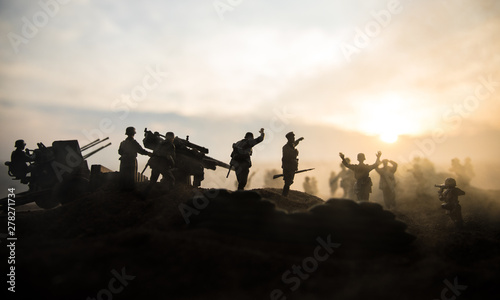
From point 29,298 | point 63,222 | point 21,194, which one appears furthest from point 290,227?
point 21,194

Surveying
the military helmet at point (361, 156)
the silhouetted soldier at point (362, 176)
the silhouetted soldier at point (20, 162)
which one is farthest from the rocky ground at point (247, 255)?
the silhouetted soldier at point (20, 162)

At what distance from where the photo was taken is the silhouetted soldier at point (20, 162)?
11875 millimetres

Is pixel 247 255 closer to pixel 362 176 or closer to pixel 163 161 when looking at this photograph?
pixel 163 161

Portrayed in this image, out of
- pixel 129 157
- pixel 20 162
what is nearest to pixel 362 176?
pixel 129 157

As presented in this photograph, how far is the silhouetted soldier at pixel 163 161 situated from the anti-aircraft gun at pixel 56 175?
324 centimetres

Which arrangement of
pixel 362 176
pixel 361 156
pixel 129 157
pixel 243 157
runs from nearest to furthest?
pixel 129 157 → pixel 243 157 → pixel 362 176 → pixel 361 156

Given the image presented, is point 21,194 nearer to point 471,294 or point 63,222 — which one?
point 63,222

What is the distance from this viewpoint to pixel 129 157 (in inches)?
376

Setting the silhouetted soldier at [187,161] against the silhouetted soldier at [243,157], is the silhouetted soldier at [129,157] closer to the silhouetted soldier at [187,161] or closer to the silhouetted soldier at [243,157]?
the silhouetted soldier at [187,161]

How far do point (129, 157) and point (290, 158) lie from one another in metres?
5.78

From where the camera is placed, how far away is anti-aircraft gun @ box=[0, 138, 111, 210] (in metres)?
11.4

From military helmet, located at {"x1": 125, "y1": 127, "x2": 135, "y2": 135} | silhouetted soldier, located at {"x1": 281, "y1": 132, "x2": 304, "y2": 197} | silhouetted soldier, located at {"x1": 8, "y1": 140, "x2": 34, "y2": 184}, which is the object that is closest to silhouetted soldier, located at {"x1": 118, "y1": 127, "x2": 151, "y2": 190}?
military helmet, located at {"x1": 125, "y1": 127, "x2": 135, "y2": 135}

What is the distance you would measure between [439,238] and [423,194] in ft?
52.3

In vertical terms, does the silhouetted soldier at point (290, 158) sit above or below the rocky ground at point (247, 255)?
above
